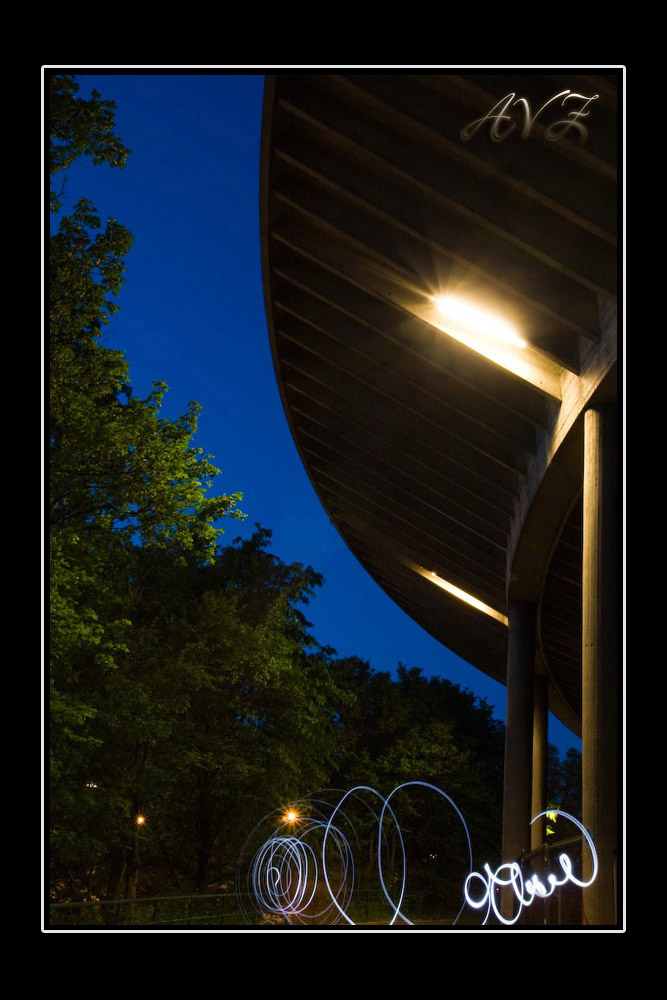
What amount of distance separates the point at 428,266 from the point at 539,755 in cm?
2207

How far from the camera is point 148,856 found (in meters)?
36.4

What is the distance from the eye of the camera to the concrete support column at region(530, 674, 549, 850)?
31.3 metres

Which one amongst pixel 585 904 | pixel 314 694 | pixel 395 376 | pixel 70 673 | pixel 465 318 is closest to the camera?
pixel 585 904

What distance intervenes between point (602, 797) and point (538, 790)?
23.1 meters

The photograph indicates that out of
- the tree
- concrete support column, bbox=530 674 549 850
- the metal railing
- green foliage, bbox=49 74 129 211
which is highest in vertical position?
green foliage, bbox=49 74 129 211

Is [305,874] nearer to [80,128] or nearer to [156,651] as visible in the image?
[156,651]

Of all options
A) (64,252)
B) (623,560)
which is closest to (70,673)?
(64,252)

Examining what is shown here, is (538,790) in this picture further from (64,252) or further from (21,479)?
(21,479)

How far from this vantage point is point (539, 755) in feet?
103

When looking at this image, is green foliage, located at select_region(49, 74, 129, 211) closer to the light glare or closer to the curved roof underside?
the curved roof underside

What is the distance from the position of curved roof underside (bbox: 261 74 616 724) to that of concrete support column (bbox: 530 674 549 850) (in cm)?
1193

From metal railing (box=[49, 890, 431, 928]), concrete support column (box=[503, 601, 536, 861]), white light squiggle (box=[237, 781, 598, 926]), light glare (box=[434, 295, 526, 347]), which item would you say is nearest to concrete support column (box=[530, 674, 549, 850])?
white light squiggle (box=[237, 781, 598, 926])

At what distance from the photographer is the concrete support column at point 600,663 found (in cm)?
998

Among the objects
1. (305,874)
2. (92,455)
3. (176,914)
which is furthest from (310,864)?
(92,455)
